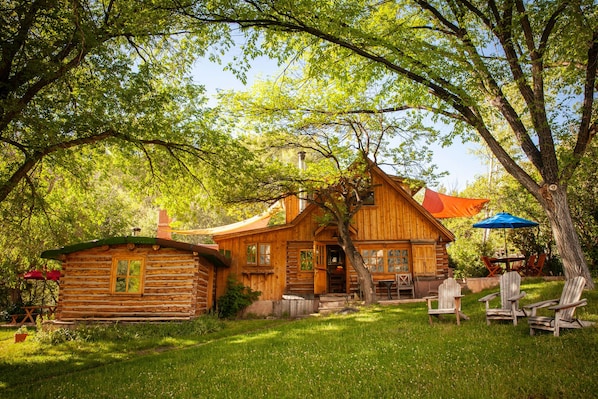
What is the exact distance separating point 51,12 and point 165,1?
2.22 m

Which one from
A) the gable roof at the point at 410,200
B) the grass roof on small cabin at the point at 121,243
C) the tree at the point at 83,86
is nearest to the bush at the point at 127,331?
the grass roof on small cabin at the point at 121,243

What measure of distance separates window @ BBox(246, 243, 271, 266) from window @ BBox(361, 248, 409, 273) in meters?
4.47

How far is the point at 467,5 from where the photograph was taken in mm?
10477

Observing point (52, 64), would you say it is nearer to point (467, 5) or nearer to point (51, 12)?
point (51, 12)

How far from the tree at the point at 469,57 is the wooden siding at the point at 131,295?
809 centimetres

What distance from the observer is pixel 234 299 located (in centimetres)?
1653

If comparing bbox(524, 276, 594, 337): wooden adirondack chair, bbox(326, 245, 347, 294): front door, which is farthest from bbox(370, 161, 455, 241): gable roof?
bbox(524, 276, 594, 337): wooden adirondack chair

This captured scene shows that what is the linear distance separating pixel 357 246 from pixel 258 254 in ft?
15.2

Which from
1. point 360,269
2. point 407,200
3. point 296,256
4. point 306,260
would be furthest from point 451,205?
point 296,256

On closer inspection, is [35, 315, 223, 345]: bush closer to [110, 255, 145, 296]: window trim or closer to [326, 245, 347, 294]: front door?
[110, 255, 145, 296]: window trim

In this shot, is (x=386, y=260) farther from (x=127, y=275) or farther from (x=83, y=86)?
(x=83, y=86)

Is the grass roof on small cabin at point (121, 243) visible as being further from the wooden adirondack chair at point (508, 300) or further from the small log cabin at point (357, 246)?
the wooden adirondack chair at point (508, 300)

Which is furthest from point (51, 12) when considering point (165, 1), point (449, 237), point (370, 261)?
point (449, 237)

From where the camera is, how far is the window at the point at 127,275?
13820 millimetres
